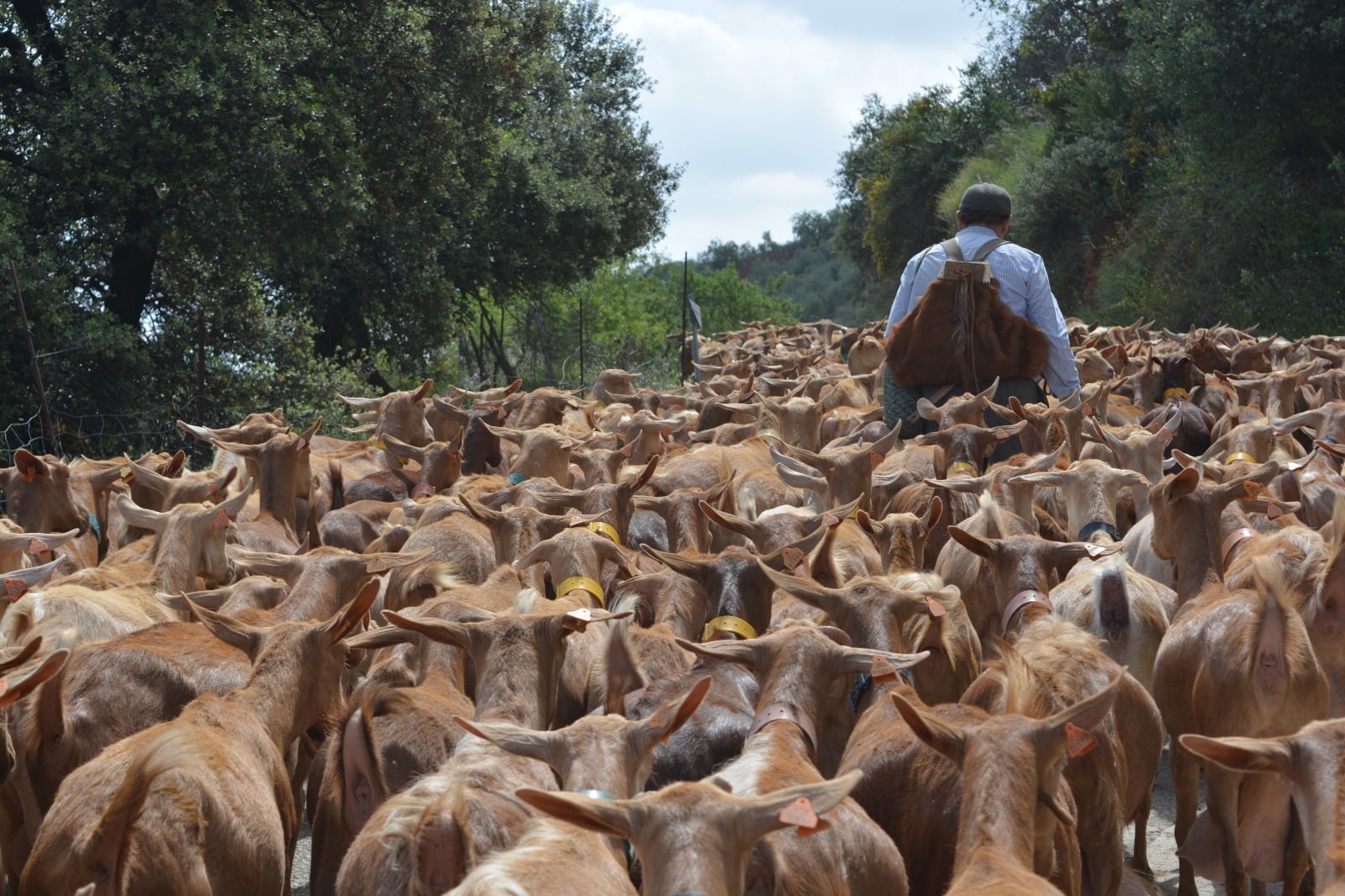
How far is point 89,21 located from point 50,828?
13754mm

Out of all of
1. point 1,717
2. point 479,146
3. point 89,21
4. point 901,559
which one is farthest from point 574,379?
point 1,717

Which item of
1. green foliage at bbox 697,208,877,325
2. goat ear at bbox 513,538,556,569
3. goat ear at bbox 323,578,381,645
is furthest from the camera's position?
green foliage at bbox 697,208,877,325

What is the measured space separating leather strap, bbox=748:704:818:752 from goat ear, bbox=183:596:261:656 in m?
2.00

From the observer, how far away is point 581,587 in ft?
21.2

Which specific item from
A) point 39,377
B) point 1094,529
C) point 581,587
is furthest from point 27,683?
point 39,377

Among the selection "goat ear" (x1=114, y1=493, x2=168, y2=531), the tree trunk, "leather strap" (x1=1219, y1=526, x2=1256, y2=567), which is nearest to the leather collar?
"leather strap" (x1=1219, y1=526, x2=1256, y2=567)

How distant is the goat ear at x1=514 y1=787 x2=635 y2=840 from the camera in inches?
123

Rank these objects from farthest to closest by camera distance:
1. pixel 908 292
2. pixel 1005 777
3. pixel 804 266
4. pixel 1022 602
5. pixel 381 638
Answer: pixel 804 266 → pixel 908 292 → pixel 1022 602 → pixel 381 638 → pixel 1005 777

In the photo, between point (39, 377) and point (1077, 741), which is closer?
point (1077, 741)

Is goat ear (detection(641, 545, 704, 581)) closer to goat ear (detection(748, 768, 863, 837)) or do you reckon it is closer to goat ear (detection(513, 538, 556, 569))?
goat ear (detection(513, 538, 556, 569))

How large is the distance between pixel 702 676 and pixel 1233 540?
10.0ft

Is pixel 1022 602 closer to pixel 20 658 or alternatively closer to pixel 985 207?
pixel 20 658

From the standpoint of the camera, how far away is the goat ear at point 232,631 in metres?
5.36

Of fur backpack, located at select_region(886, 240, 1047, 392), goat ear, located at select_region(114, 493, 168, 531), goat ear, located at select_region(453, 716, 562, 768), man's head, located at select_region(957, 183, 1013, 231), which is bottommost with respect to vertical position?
goat ear, located at select_region(453, 716, 562, 768)
